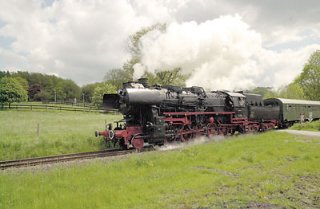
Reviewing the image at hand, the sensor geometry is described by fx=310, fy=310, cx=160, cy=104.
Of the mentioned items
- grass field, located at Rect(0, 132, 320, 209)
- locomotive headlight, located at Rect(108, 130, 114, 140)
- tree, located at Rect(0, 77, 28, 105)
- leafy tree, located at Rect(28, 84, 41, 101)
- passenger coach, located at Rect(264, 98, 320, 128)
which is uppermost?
leafy tree, located at Rect(28, 84, 41, 101)

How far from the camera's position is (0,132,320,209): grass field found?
24.0 ft

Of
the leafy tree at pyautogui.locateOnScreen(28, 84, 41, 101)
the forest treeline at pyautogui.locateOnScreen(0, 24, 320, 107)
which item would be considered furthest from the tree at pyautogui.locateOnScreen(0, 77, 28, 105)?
the leafy tree at pyautogui.locateOnScreen(28, 84, 41, 101)

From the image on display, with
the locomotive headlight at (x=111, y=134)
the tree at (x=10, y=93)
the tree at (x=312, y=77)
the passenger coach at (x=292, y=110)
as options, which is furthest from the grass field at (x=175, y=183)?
the tree at (x=312, y=77)

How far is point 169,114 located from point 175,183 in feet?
25.3

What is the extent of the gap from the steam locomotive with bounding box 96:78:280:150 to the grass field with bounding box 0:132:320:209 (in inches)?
118

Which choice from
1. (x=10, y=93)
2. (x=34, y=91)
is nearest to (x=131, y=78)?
(x=10, y=93)

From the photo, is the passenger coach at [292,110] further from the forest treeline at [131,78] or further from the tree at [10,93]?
the tree at [10,93]

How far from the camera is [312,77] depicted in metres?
65.9

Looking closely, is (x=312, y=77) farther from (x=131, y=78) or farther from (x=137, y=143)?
(x=137, y=143)

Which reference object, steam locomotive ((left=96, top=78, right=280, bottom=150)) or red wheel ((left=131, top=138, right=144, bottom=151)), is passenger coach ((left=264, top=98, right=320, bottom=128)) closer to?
steam locomotive ((left=96, top=78, right=280, bottom=150))

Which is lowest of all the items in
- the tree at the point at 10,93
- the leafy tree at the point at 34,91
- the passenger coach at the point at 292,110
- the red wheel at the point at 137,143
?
the red wheel at the point at 137,143

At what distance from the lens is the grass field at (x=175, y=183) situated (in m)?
7.32

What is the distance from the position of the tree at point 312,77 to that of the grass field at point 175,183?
193ft

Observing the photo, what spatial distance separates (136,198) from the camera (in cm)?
758
